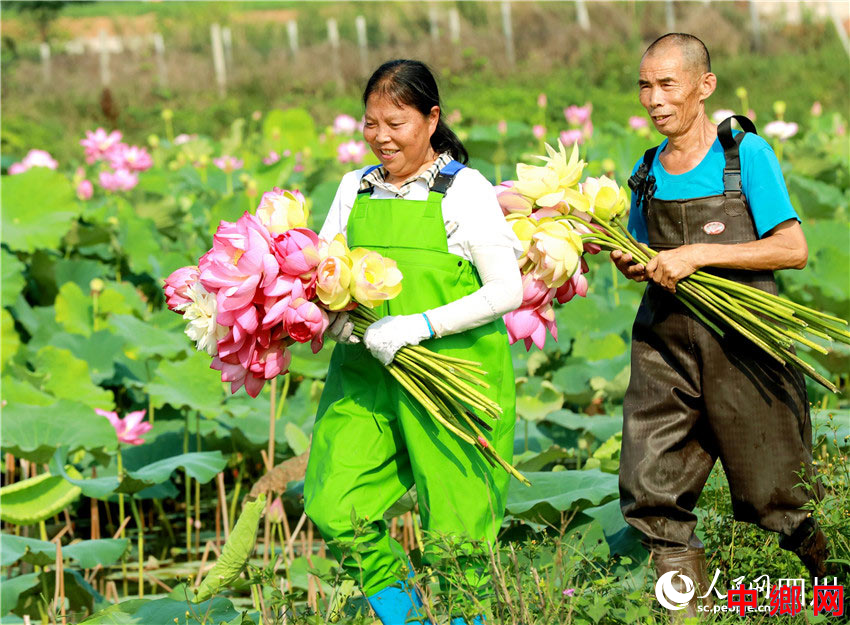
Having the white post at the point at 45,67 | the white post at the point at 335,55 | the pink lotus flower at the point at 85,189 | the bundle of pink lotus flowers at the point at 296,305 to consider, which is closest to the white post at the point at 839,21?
the white post at the point at 335,55

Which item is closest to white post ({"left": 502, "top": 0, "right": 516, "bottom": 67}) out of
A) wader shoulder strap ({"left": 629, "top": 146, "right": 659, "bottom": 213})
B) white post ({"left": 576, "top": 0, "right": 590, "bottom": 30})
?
white post ({"left": 576, "top": 0, "right": 590, "bottom": 30})

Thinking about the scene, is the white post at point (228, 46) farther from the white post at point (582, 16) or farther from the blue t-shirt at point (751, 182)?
the blue t-shirt at point (751, 182)

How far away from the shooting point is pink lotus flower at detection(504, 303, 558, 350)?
2.76m

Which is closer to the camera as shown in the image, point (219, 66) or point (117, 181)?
point (117, 181)

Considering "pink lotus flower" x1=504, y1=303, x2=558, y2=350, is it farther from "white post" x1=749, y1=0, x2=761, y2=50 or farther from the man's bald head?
"white post" x1=749, y1=0, x2=761, y2=50

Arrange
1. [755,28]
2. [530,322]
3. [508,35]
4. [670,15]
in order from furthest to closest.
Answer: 1. [670,15]
2. [508,35]
3. [755,28]
4. [530,322]

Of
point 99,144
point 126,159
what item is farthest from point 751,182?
point 99,144

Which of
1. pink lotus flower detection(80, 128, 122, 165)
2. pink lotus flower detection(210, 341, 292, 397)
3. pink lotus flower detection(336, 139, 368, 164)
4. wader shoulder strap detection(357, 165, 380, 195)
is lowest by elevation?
pink lotus flower detection(336, 139, 368, 164)

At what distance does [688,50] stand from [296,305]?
1.05 m

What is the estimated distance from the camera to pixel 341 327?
256 cm

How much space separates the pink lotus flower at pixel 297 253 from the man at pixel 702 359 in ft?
2.28

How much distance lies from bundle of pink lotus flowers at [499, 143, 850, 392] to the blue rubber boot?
640mm

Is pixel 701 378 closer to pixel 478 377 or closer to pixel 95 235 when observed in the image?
pixel 478 377

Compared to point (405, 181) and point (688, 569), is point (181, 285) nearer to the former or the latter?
point (405, 181)
